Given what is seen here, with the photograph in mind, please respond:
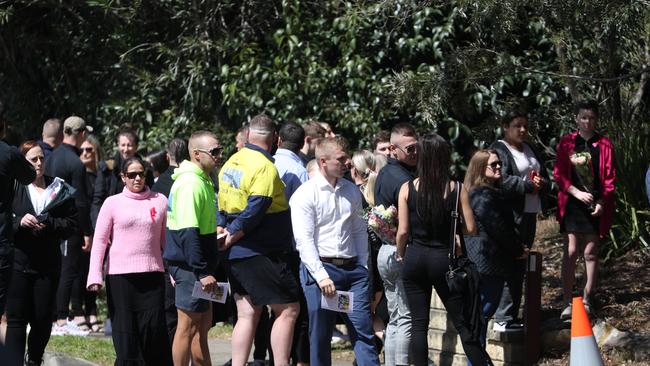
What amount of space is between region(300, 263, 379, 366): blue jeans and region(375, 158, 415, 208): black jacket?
562 millimetres

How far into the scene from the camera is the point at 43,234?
848cm

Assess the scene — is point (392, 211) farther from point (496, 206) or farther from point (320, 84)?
point (320, 84)

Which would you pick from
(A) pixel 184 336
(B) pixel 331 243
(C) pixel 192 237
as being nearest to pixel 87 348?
(A) pixel 184 336

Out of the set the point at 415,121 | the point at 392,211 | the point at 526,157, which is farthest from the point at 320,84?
the point at 392,211

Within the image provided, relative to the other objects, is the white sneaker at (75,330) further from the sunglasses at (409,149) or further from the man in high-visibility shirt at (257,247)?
the sunglasses at (409,149)

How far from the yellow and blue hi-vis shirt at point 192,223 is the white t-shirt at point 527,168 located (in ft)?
8.73

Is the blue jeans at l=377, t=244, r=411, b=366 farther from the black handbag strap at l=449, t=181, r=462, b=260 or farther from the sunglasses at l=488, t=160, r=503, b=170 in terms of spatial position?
the sunglasses at l=488, t=160, r=503, b=170

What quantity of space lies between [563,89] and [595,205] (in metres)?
2.68

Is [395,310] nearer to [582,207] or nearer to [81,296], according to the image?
[582,207]

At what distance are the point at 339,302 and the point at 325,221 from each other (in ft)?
1.96

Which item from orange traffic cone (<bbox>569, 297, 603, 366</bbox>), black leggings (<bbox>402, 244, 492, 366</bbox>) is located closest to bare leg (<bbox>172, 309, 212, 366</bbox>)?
black leggings (<bbox>402, 244, 492, 366</bbox>)

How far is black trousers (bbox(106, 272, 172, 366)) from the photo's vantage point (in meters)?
7.96

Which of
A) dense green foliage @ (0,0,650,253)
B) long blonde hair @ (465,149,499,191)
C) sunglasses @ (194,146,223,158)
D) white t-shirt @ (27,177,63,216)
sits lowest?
white t-shirt @ (27,177,63,216)

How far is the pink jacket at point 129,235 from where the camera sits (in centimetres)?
797
